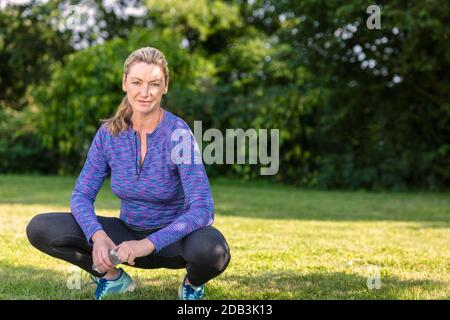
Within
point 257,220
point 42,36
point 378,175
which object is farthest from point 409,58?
point 42,36

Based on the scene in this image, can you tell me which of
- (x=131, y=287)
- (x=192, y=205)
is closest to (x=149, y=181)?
(x=192, y=205)

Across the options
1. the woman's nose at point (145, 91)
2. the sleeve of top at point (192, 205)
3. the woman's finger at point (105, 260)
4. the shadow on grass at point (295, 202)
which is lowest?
the shadow on grass at point (295, 202)

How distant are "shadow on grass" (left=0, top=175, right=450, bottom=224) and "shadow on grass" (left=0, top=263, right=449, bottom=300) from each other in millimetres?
3869

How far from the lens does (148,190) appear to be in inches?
144

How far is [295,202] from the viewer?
10.7 metres

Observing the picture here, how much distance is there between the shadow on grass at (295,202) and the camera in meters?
8.86

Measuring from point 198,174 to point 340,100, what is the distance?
10.6m

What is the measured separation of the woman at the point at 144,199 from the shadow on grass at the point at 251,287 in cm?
21

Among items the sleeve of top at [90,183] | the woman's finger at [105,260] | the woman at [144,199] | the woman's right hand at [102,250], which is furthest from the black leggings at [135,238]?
the woman's finger at [105,260]

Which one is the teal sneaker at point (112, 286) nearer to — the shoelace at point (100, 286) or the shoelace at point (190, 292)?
the shoelace at point (100, 286)

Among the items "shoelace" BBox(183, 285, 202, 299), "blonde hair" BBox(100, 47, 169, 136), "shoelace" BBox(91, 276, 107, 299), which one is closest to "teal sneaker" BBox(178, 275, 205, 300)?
"shoelace" BBox(183, 285, 202, 299)

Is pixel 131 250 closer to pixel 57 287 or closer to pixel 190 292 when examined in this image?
pixel 190 292

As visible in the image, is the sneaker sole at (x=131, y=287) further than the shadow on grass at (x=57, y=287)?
Yes
